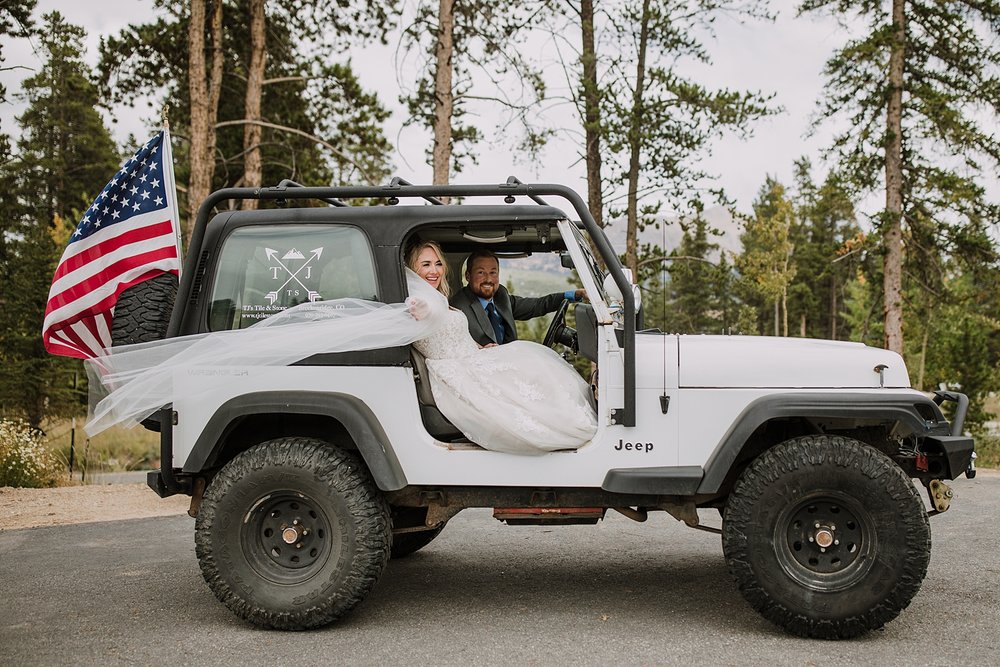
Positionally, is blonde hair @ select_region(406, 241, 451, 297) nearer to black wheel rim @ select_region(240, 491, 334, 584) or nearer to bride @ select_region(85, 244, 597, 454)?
bride @ select_region(85, 244, 597, 454)

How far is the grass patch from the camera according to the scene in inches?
669

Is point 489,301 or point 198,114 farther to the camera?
point 198,114

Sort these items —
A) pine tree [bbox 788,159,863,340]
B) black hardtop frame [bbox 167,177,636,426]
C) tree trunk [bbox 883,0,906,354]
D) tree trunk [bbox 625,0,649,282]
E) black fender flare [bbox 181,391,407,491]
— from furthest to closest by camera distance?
pine tree [bbox 788,159,863,340], tree trunk [bbox 883,0,906,354], tree trunk [bbox 625,0,649,282], black fender flare [bbox 181,391,407,491], black hardtop frame [bbox 167,177,636,426]

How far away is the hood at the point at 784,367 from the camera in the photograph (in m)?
4.74

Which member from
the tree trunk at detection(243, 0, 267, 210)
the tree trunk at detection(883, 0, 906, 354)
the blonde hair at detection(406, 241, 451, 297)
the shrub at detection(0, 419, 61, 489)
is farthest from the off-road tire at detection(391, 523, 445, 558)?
the tree trunk at detection(883, 0, 906, 354)

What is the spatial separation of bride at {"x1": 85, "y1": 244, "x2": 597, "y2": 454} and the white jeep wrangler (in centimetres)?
9

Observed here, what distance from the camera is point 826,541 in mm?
4617

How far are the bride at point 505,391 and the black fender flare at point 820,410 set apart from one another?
72 centimetres

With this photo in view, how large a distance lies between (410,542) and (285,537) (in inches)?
76.8

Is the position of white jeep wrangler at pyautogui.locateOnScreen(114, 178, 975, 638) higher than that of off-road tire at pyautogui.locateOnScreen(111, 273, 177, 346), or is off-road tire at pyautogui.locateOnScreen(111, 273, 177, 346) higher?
off-road tire at pyautogui.locateOnScreen(111, 273, 177, 346)

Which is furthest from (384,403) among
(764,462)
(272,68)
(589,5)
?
(272,68)

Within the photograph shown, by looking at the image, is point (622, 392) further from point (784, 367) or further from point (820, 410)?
point (820, 410)

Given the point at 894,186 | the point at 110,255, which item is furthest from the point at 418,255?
the point at 894,186

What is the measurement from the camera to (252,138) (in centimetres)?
1680
